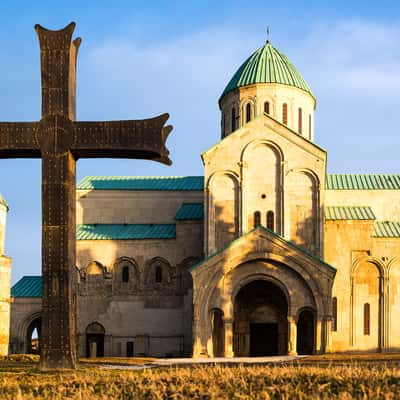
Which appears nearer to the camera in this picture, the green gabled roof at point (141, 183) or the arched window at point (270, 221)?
the arched window at point (270, 221)

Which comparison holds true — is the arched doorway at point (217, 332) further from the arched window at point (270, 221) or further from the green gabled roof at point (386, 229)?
the green gabled roof at point (386, 229)

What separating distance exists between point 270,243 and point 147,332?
12.1m

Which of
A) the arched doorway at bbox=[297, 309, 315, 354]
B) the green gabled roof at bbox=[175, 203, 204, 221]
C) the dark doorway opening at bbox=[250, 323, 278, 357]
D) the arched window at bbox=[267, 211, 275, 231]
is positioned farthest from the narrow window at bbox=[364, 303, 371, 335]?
the green gabled roof at bbox=[175, 203, 204, 221]

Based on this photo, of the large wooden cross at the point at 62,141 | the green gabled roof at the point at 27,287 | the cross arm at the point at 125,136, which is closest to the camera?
the large wooden cross at the point at 62,141

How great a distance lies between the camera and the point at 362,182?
5284 centimetres

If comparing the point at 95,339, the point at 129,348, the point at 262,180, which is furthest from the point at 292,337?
the point at 95,339

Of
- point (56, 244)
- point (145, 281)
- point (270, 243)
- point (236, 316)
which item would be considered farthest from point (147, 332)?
point (56, 244)

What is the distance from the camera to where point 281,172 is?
46.0m

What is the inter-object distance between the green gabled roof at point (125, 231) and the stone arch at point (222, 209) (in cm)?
565

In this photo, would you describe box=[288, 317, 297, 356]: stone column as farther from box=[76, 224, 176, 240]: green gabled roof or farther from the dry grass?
the dry grass

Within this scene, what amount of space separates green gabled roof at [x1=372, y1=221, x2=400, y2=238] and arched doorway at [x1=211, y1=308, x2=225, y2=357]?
1112cm

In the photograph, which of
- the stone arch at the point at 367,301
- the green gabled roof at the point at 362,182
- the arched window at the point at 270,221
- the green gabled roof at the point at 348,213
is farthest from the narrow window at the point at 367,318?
the green gabled roof at the point at 362,182

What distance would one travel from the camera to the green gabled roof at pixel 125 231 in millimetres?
51312

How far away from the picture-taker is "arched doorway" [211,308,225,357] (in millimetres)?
43425
